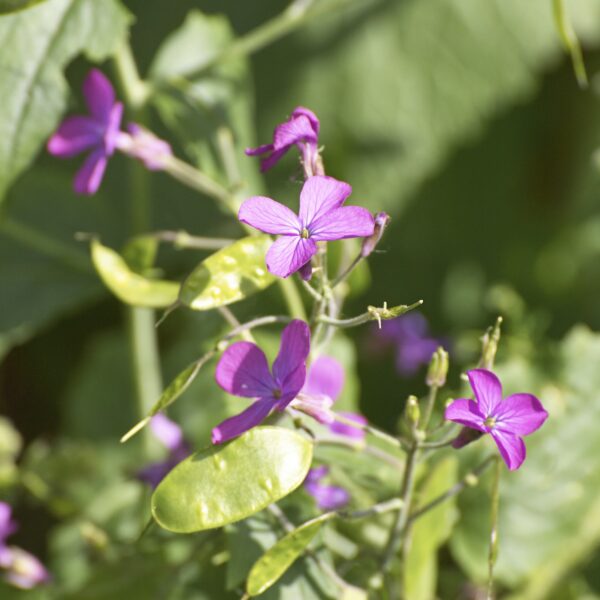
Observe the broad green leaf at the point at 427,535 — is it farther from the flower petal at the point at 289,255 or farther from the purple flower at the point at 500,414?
the flower petal at the point at 289,255

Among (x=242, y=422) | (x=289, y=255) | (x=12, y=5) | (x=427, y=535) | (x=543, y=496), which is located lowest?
(x=543, y=496)

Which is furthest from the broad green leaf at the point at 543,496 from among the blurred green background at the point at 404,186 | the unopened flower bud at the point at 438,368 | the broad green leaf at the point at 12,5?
the broad green leaf at the point at 12,5

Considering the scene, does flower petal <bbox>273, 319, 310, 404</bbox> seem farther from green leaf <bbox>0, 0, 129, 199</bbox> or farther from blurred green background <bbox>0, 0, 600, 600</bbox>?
blurred green background <bbox>0, 0, 600, 600</bbox>

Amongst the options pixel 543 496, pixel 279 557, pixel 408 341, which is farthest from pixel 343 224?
pixel 408 341

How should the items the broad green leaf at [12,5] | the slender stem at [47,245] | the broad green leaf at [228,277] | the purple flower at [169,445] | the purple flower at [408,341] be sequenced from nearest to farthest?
the broad green leaf at [228,277], the broad green leaf at [12,5], the purple flower at [169,445], the slender stem at [47,245], the purple flower at [408,341]

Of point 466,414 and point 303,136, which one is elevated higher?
point 303,136

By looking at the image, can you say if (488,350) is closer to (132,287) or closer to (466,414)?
(466,414)
